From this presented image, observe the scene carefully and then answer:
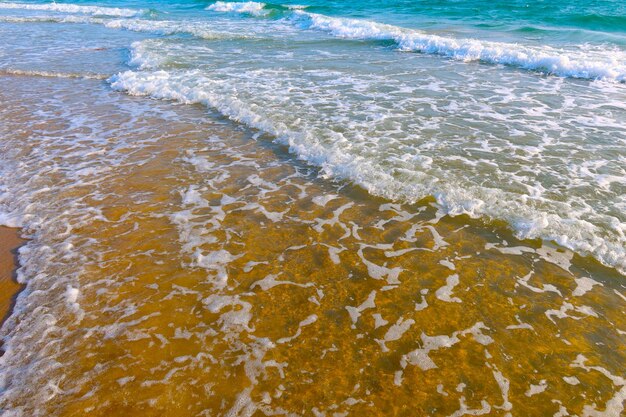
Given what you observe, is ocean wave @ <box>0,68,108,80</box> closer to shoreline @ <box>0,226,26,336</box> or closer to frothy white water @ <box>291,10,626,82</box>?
shoreline @ <box>0,226,26,336</box>

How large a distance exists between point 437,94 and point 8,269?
31.0 feet

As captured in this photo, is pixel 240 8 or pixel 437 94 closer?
pixel 437 94

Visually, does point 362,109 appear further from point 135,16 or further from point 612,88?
point 135,16

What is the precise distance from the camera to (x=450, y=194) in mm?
5801

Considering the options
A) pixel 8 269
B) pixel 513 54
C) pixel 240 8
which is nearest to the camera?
pixel 8 269

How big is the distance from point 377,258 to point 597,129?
248 inches

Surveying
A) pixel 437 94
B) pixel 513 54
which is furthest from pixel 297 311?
pixel 513 54

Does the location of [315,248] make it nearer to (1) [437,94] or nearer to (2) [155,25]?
(1) [437,94]

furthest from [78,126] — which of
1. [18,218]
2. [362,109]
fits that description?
[362,109]

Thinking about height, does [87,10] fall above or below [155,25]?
above

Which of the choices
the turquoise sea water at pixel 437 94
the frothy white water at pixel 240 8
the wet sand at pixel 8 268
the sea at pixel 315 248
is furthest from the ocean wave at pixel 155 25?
the wet sand at pixel 8 268

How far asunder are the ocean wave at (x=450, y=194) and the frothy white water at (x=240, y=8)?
22929mm

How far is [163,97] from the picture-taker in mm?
10703

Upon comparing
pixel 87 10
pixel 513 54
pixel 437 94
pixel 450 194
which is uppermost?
pixel 87 10
